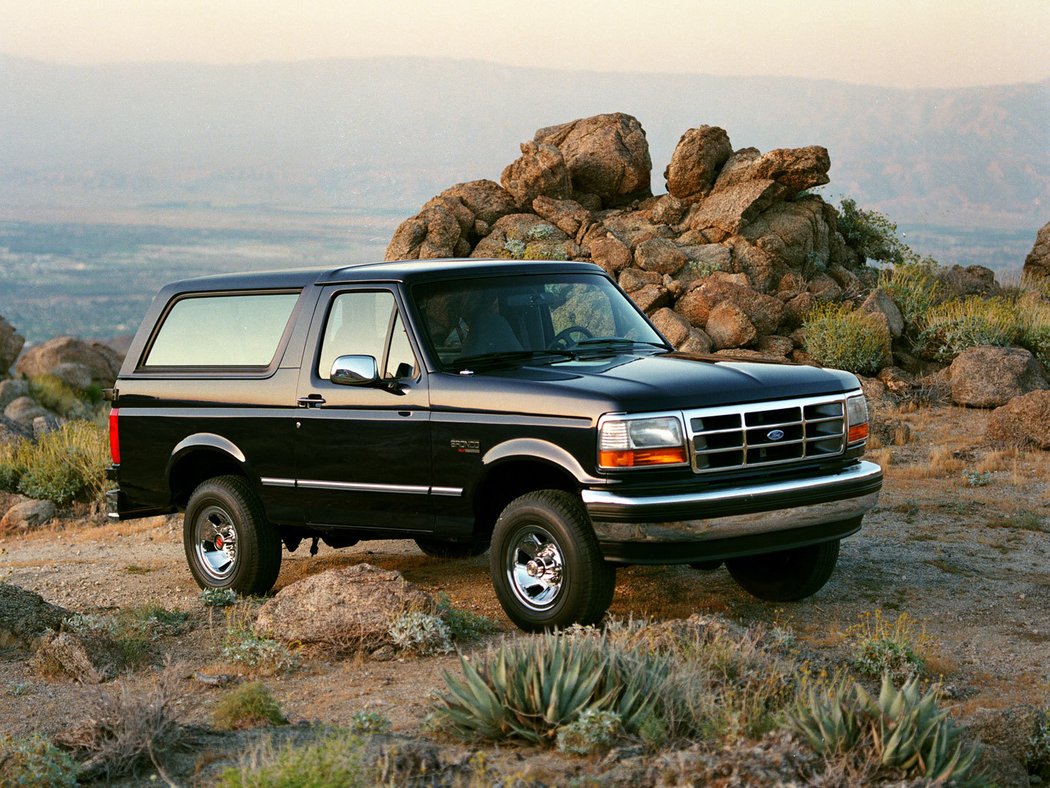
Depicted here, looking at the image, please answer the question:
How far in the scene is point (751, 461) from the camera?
293 inches

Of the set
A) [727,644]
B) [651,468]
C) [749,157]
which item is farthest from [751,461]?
[749,157]

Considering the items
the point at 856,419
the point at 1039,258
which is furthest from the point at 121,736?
the point at 1039,258

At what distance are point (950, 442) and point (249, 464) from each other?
1069 centimetres

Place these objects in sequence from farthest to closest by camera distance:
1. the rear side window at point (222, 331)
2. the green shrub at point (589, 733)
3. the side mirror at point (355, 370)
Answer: the rear side window at point (222, 331)
the side mirror at point (355, 370)
the green shrub at point (589, 733)

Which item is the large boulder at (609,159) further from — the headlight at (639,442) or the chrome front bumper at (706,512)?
the headlight at (639,442)

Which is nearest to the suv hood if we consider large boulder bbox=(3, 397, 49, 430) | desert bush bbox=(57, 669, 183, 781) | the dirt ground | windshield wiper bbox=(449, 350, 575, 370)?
windshield wiper bbox=(449, 350, 575, 370)

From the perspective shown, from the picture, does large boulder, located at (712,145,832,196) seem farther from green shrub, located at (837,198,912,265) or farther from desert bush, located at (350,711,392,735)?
desert bush, located at (350,711,392,735)

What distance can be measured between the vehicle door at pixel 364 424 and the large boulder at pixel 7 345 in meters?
31.0

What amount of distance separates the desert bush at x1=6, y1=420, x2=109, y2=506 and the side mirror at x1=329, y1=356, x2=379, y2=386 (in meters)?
9.71

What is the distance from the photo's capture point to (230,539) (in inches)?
376

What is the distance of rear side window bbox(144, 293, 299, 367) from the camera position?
29.9 ft

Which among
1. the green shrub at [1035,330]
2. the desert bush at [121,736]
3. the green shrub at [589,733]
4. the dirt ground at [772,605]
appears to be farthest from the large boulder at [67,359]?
the green shrub at [589,733]

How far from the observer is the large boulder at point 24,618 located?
28.0ft

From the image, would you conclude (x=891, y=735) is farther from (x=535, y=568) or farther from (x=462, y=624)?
(x=462, y=624)
